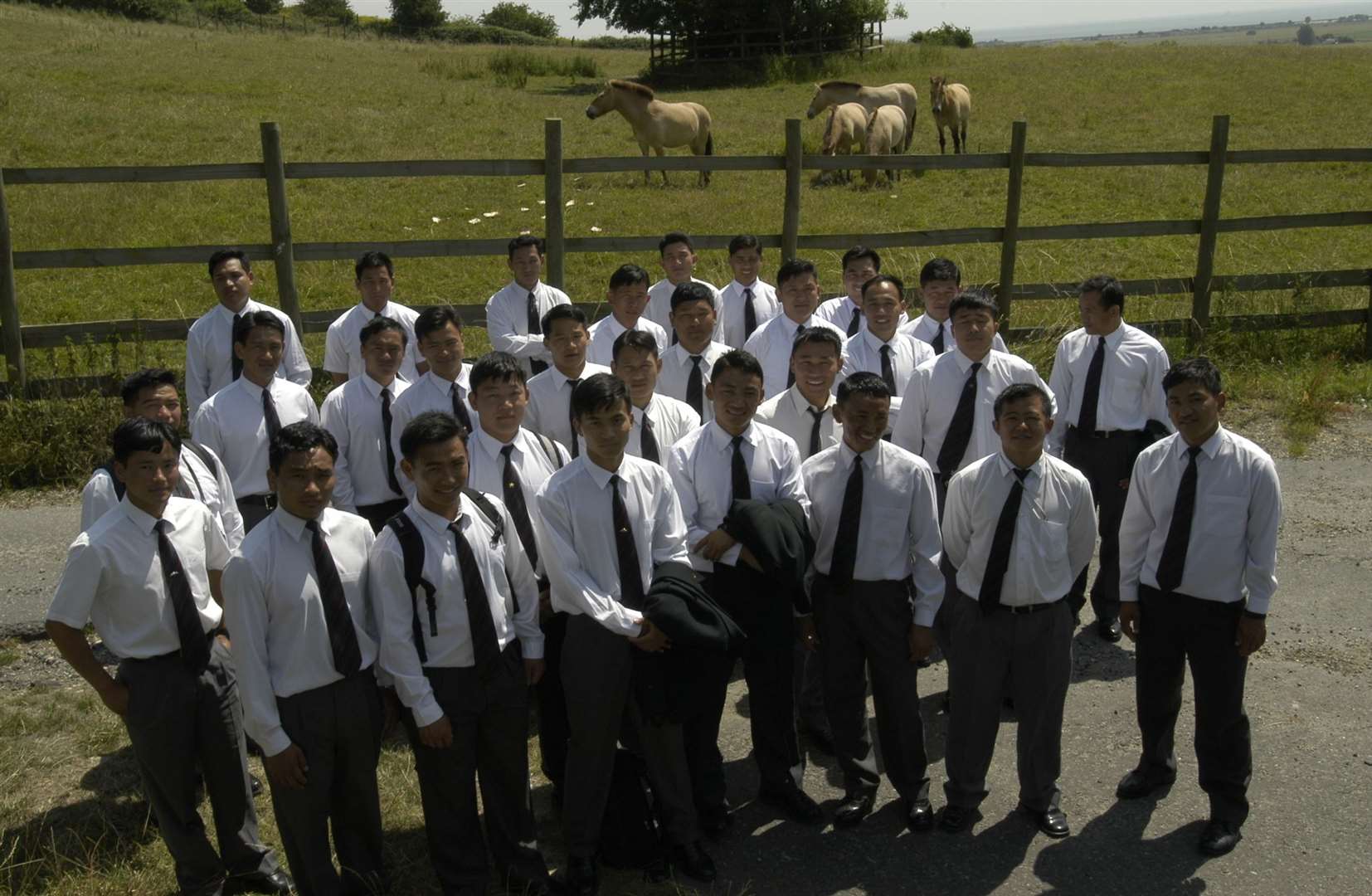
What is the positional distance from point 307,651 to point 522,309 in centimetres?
381

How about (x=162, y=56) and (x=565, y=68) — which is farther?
(x=565, y=68)

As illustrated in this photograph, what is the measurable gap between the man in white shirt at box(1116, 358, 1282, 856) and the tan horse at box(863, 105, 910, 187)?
1715 centimetres

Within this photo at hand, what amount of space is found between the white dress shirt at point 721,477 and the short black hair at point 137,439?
1.95 m

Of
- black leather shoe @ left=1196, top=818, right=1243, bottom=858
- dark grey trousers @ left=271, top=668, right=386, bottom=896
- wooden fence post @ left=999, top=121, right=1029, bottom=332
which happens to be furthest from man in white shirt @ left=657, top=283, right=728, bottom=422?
wooden fence post @ left=999, top=121, right=1029, bottom=332

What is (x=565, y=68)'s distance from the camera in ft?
118

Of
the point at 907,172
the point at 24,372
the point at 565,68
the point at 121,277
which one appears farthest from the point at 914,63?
Answer: the point at 24,372

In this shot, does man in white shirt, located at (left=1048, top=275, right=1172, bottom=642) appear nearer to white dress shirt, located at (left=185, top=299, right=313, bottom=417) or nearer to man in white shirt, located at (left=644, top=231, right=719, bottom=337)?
man in white shirt, located at (left=644, top=231, right=719, bottom=337)

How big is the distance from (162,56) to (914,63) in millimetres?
20979

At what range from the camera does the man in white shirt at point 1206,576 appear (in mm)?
4730

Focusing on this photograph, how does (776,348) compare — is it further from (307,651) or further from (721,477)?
(307,651)

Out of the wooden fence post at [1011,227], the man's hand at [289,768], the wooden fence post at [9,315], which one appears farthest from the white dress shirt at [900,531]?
the wooden fence post at [9,315]

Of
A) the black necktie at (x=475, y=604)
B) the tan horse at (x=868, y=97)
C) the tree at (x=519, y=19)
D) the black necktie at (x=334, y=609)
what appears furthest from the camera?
the tree at (x=519, y=19)

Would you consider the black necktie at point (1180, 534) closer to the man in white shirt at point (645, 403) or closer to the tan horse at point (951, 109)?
the man in white shirt at point (645, 403)

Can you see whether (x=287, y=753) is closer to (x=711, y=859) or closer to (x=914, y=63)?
(x=711, y=859)
